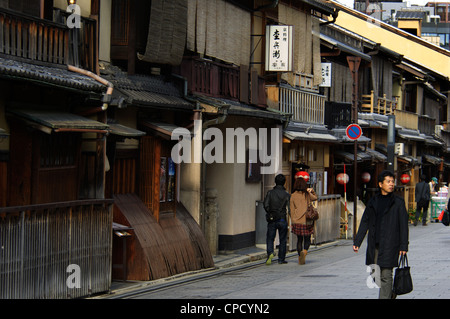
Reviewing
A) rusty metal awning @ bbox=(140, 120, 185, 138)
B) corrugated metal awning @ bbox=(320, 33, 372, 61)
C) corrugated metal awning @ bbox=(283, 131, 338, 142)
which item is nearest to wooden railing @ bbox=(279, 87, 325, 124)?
corrugated metal awning @ bbox=(283, 131, 338, 142)

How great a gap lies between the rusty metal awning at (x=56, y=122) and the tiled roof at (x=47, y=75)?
586mm

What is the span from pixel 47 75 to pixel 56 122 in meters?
0.80

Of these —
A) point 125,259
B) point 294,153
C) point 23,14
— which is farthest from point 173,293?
point 294,153

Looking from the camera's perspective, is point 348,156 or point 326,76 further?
point 348,156

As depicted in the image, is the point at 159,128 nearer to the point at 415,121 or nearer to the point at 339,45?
the point at 339,45

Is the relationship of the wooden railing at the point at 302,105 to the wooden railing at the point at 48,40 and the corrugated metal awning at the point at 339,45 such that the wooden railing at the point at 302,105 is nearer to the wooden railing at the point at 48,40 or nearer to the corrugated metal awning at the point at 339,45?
the corrugated metal awning at the point at 339,45

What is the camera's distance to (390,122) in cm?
3288

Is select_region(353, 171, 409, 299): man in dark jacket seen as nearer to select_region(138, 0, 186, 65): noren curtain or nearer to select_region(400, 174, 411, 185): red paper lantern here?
select_region(138, 0, 186, 65): noren curtain

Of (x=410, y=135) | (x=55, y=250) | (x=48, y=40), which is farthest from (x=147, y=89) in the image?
(x=410, y=135)

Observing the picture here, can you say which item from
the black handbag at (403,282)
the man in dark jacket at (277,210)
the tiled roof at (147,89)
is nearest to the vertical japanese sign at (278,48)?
the man in dark jacket at (277,210)

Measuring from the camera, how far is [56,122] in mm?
13914

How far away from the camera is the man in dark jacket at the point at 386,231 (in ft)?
41.4
